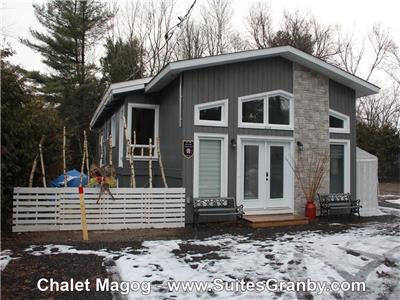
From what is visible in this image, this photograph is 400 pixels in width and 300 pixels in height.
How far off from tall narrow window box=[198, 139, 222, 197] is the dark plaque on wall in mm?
361

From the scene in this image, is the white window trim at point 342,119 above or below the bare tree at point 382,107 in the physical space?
below

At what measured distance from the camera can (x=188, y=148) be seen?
9.40m

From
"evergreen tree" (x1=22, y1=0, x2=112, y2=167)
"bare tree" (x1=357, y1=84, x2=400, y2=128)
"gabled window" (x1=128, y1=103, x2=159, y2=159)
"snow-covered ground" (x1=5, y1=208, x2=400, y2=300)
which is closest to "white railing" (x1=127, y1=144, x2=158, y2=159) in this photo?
"gabled window" (x1=128, y1=103, x2=159, y2=159)

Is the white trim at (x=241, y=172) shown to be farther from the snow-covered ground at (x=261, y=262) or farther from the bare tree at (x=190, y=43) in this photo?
the bare tree at (x=190, y=43)

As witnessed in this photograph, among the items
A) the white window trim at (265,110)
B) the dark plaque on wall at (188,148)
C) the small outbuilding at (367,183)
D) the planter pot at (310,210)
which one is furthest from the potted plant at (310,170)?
the dark plaque on wall at (188,148)

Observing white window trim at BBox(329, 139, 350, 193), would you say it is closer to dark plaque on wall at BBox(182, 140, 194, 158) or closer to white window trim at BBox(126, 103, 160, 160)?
dark plaque on wall at BBox(182, 140, 194, 158)

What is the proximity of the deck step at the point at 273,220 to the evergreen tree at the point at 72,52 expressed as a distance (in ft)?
56.7

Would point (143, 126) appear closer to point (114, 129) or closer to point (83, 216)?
point (114, 129)

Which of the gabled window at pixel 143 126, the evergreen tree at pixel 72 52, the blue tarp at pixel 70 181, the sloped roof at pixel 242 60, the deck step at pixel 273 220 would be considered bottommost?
the deck step at pixel 273 220

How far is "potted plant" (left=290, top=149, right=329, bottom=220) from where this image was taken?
424 inches

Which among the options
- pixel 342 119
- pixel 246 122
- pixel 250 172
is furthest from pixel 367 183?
pixel 246 122

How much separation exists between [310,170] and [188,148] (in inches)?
150

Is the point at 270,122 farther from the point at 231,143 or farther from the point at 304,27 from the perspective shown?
the point at 304,27

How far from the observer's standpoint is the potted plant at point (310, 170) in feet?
35.3
